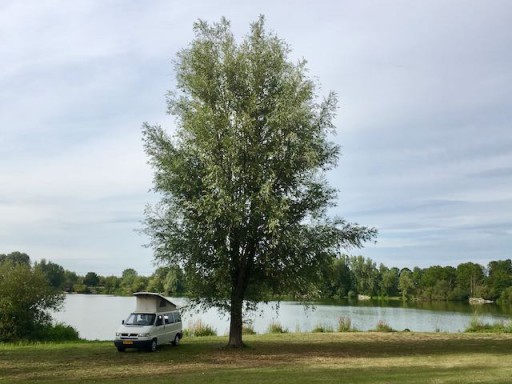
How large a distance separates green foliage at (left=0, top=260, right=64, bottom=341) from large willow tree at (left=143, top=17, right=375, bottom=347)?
10020 millimetres

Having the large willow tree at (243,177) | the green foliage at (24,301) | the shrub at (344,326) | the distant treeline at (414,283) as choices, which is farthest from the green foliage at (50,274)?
the distant treeline at (414,283)

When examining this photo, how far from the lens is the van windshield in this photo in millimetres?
22016

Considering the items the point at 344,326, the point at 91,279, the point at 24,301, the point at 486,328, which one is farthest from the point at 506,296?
the point at 24,301

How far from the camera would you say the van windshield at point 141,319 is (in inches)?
867

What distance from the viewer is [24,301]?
26.5 meters

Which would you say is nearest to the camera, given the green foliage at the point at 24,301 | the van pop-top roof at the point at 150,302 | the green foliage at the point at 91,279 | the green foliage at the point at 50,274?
the van pop-top roof at the point at 150,302

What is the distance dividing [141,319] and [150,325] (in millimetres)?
653

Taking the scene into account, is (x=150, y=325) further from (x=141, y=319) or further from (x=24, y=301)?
(x=24, y=301)

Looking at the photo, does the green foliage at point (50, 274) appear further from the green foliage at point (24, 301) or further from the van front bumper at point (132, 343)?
the van front bumper at point (132, 343)

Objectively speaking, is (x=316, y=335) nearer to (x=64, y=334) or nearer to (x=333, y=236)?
(x=333, y=236)

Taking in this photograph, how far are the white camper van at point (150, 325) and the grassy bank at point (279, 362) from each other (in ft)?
1.80

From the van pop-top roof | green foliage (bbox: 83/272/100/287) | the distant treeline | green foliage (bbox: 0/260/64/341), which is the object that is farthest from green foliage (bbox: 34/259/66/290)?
green foliage (bbox: 83/272/100/287)

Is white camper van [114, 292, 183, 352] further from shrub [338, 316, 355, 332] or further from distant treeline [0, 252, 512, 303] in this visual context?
distant treeline [0, 252, 512, 303]

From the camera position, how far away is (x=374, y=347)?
22.2 meters
